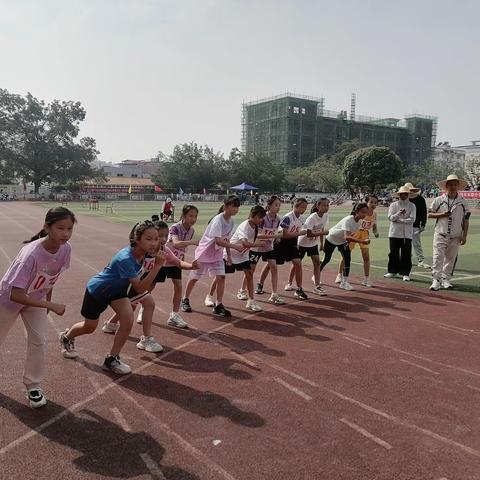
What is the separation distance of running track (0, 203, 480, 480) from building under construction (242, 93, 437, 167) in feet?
300

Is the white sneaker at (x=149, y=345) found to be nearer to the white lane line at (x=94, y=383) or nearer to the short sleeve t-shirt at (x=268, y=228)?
the white lane line at (x=94, y=383)

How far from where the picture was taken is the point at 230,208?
6.62 meters

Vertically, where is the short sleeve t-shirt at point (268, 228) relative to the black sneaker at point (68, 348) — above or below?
above

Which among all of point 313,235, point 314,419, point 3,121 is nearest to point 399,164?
point 3,121

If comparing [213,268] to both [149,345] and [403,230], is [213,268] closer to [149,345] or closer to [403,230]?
[149,345]

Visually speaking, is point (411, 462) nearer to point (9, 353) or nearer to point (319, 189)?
point (9, 353)

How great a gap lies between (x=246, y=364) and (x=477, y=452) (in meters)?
2.32

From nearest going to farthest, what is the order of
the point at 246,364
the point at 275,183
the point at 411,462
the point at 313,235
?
the point at 411,462 → the point at 246,364 → the point at 313,235 → the point at 275,183

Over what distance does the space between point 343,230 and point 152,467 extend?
652 centimetres

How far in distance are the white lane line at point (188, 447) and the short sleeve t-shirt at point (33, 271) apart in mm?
1260

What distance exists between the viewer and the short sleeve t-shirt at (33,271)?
3.91 meters

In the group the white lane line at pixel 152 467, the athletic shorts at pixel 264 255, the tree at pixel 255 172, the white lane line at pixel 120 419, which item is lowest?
the white lane line at pixel 120 419

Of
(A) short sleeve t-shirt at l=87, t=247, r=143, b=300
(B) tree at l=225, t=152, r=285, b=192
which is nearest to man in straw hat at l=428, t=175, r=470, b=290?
(A) short sleeve t-shirt at l=87, t=247, r=143, b=300

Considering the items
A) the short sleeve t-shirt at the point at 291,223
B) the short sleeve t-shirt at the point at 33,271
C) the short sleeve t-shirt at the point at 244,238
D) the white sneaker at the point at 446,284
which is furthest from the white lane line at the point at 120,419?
the white sneaker at the point at 446,284
